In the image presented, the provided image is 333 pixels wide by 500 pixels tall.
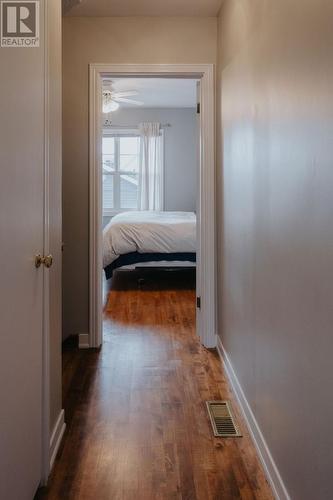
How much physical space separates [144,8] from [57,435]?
265cm

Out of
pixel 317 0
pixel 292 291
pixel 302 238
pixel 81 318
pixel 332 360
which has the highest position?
pixel 317 0

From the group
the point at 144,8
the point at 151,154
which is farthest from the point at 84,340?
the point at 151,154

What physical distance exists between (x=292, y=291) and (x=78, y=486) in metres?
1.09

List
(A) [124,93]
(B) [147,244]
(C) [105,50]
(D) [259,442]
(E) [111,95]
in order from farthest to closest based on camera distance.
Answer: (A) [124,93], (E) [111,95], (B) [147,244], (C) [105,50], (D) [259,442]

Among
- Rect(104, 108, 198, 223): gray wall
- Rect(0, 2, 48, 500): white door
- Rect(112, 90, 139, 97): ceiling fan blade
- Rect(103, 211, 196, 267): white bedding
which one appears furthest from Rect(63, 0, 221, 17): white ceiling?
Rect(104, 108, 198, 223): gray wall

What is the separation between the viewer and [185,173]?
25.3 feet

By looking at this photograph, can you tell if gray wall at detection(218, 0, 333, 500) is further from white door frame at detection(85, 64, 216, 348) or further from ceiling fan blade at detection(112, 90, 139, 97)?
ceiling fan blade at detection(112, 90, 139, 97)

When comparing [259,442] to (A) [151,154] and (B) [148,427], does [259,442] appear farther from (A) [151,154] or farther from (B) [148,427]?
(A) [151,154]

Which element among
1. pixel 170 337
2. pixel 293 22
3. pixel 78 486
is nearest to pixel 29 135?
pixel 293 22

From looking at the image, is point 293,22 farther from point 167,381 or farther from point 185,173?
point 185,173

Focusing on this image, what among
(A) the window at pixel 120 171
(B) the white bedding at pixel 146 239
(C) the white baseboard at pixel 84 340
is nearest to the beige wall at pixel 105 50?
(C) the white baseboard at pixel 84 340

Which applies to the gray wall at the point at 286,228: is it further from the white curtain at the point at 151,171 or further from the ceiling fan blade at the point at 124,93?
the white curtain at the point at 151,171

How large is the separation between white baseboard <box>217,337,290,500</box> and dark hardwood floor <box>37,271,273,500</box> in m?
0.04

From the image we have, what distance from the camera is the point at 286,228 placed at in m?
1.48
